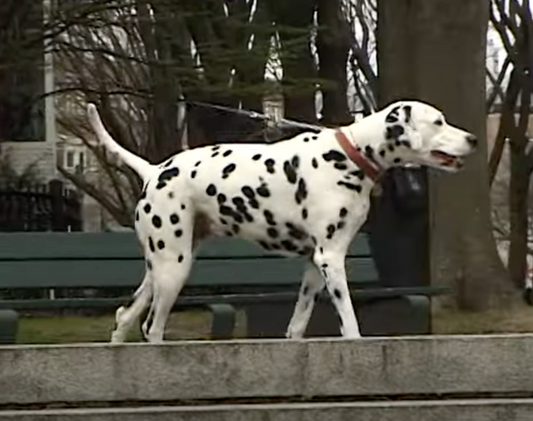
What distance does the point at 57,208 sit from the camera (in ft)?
82.3

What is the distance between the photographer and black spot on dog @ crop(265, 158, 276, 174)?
307 inches

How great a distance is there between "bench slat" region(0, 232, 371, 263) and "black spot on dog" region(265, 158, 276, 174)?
123 inches

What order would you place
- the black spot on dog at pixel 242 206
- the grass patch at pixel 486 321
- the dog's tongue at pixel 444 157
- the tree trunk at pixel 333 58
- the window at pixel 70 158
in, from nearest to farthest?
the dog's tongue at pixel 444 157
the black spot on dog at pixel 242 206
the grass patch at pixel 486 321
the tree trunk at pixel 333 58
the window at pixel 70 158

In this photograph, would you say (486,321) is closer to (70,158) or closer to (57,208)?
(57,208)

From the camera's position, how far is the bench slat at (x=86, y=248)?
11.0 m

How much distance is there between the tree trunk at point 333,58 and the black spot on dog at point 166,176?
15056 millimetres

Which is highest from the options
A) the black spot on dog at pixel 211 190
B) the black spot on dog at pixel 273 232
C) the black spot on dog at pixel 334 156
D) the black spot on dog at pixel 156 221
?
the black spot on dog at pixel 334 156

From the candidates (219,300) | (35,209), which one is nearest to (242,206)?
(219,300)

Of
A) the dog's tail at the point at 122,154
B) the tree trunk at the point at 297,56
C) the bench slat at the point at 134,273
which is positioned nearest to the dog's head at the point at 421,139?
the dog's tail at the point at 122,154

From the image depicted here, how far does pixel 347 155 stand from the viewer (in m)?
7.68

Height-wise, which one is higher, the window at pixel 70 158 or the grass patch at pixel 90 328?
the grass patch at pixel 90 328

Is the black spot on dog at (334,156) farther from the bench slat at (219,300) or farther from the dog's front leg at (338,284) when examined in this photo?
the bench slat at (219,300)

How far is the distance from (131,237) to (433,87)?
466 centimetres

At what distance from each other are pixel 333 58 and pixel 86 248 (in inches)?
574
